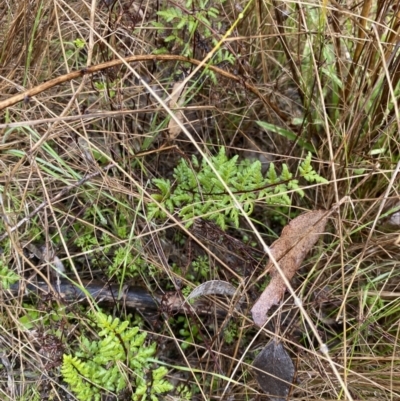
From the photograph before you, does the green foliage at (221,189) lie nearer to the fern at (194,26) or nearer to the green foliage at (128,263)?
the green foliage at (128,263)

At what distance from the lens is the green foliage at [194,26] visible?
4.68 ft

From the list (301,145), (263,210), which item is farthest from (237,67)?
(263,210)

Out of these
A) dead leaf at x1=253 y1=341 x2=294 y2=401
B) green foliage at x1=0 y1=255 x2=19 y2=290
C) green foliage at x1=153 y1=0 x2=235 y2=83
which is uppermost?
green foliage at x1=153 y1=0 x2=235 y2=83

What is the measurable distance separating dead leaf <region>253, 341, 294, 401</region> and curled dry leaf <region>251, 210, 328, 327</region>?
96mm

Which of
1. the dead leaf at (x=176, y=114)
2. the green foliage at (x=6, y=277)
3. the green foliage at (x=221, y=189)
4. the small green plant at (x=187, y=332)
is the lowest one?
the small green plant at (x=187, y=332)

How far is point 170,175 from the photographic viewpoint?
1.77 m

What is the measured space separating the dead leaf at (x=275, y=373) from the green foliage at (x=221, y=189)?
367 millimetres

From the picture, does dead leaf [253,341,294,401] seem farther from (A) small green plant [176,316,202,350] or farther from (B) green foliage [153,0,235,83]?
(B) green foliage [153,0,235,83]

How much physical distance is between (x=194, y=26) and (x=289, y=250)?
2.19ft

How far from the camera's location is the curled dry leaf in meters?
1.45

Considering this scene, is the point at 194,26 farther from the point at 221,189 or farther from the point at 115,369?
the point at 115,369

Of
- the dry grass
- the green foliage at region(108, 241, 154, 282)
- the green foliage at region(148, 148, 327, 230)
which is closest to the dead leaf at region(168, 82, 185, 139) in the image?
the dry grass

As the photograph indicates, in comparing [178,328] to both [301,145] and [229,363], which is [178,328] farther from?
[301,145]

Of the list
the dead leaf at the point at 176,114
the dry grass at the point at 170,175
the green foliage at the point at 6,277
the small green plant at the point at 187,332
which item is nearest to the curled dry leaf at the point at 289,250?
the dry grass at the point at 170,175
